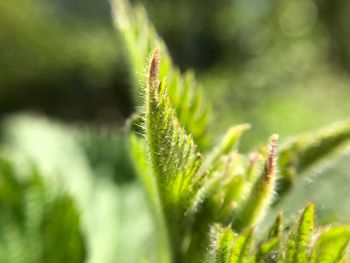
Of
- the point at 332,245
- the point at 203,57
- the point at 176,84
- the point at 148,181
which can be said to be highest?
the point at 203,57

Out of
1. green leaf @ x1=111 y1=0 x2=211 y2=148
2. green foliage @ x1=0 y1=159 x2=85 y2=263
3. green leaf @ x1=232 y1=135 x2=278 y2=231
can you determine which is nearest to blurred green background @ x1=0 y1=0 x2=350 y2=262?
green foliage @ x1=0 y1=159 x2=85 y2=263

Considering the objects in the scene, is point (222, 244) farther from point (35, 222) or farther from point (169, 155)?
point (35, 222)

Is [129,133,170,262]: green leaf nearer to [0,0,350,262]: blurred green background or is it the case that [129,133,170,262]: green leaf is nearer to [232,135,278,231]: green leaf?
[232,135,278,231]: green leaf

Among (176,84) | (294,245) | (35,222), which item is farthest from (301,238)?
(35,222)

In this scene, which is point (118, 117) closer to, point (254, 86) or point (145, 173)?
point (254, 86)

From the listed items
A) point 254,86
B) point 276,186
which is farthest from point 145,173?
point 254,86

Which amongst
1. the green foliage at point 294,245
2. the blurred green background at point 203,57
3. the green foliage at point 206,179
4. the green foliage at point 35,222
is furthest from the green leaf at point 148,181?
the blurred green background at point 203,57
